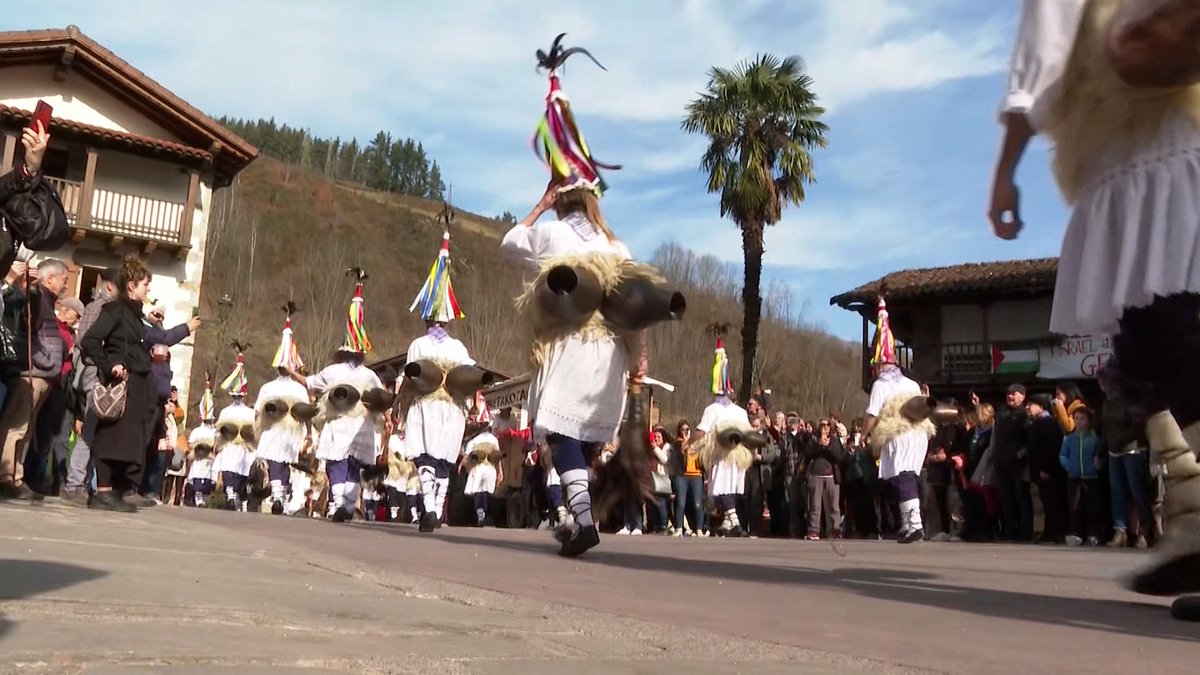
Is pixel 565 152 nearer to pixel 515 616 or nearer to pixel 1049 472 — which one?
pixel 515 616

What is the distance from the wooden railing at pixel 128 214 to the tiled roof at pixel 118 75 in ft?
7.26

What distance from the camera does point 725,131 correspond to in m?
30.1

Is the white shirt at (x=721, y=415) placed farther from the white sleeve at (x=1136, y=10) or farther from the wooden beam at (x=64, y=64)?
the wooden beam at (x=64, y=64)

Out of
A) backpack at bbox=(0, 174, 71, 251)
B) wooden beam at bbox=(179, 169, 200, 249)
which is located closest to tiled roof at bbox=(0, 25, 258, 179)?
wooden beam at bbox=(179, 169, 200, 249)

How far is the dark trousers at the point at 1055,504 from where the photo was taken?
543 inches

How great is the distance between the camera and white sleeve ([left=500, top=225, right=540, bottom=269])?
677cm

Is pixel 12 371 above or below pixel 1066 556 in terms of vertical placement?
above

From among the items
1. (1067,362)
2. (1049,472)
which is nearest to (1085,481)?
(1049,472)

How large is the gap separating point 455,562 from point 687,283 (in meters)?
63.1

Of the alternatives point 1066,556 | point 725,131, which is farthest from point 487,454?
point 1066,556

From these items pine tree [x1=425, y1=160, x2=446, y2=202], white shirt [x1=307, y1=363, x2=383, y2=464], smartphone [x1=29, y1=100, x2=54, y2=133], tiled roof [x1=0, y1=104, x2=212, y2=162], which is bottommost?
white shirt [x1=307, y1=363, x2=383, y2=464]

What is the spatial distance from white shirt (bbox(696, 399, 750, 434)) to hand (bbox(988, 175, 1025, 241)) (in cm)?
1317

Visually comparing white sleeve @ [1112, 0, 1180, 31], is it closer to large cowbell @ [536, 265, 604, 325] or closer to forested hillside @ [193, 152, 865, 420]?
large cowbell @ [536, 265, 604, 325]

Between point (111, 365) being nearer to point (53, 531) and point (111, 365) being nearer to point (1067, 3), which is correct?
point (53, 531)
